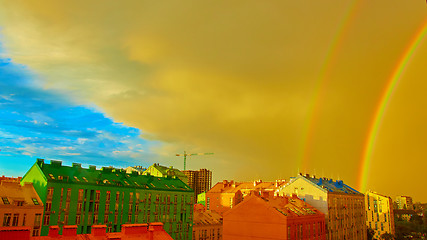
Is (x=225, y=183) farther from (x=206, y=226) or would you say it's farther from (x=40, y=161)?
(x=40, y=161)

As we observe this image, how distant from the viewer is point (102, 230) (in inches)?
1147

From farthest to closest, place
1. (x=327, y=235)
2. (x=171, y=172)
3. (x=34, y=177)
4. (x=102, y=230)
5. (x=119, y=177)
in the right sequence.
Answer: (x=171, y=172) < (x=327, y=235) < (x=119, y=177) < (x=34, y=177) < (x=102, y=230)

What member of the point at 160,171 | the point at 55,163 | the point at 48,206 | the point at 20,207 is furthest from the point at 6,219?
the point at 160,171

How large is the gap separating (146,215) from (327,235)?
42339 millimetres

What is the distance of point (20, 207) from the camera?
169 feet

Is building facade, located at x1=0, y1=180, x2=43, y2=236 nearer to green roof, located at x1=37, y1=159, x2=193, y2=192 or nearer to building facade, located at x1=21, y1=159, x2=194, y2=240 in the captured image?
building facade, located at x1=21, y1=159, x2=194, y2=240

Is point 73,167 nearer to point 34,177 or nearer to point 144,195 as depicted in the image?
point 34,177

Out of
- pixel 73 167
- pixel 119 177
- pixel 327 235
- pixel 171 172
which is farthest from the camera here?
pixel 171 172

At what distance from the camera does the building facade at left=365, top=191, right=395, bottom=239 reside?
131875 millimetres

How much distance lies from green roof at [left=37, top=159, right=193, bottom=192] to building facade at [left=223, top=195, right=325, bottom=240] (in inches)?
824

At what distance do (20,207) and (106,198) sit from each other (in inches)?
691

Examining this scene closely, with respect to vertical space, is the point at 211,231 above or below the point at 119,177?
below

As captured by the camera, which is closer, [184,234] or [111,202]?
[111,202]

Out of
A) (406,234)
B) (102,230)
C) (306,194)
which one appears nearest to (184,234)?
(306,194)
